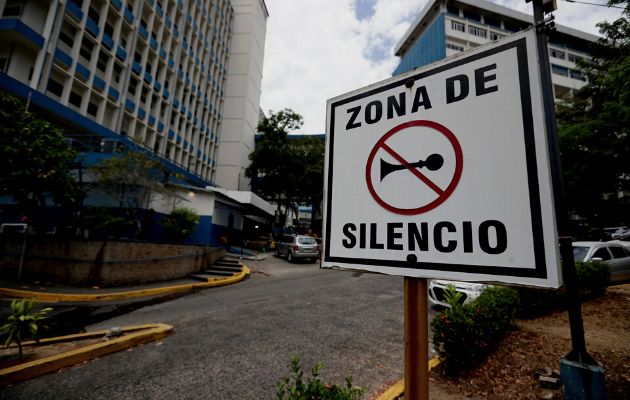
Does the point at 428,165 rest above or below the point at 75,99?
below

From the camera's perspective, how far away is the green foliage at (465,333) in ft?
11.9

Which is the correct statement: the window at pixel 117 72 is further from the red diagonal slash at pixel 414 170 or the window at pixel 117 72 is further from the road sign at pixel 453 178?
the red diagonal slash at pixel 414 170

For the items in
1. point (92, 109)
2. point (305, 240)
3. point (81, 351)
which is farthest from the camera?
point (92, 109)

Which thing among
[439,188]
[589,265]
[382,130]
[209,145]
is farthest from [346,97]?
[209,145]

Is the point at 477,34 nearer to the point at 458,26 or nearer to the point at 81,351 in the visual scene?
the point at 458,26

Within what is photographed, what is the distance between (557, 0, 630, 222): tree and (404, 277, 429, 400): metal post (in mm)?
9387

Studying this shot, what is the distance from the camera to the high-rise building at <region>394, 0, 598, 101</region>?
38.2 m

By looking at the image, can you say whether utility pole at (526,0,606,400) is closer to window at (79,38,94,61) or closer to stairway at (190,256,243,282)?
stairway at (190,256,243,282)

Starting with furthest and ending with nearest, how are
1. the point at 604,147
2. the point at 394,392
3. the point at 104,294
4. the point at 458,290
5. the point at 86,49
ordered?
the point at 86,49 → the point at 604,147 → the point at 104,294 → the point at 458,290 → the point at 394,392

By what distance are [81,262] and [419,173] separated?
40.2 ft

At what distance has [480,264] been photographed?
94 centimetres

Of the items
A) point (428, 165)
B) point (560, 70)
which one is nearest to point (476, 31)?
point (560, 70)

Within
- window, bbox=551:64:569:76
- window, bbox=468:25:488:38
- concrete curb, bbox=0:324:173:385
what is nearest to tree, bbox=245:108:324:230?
concrete curb, bbox=0:324:173:385

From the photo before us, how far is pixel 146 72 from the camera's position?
2409cm
